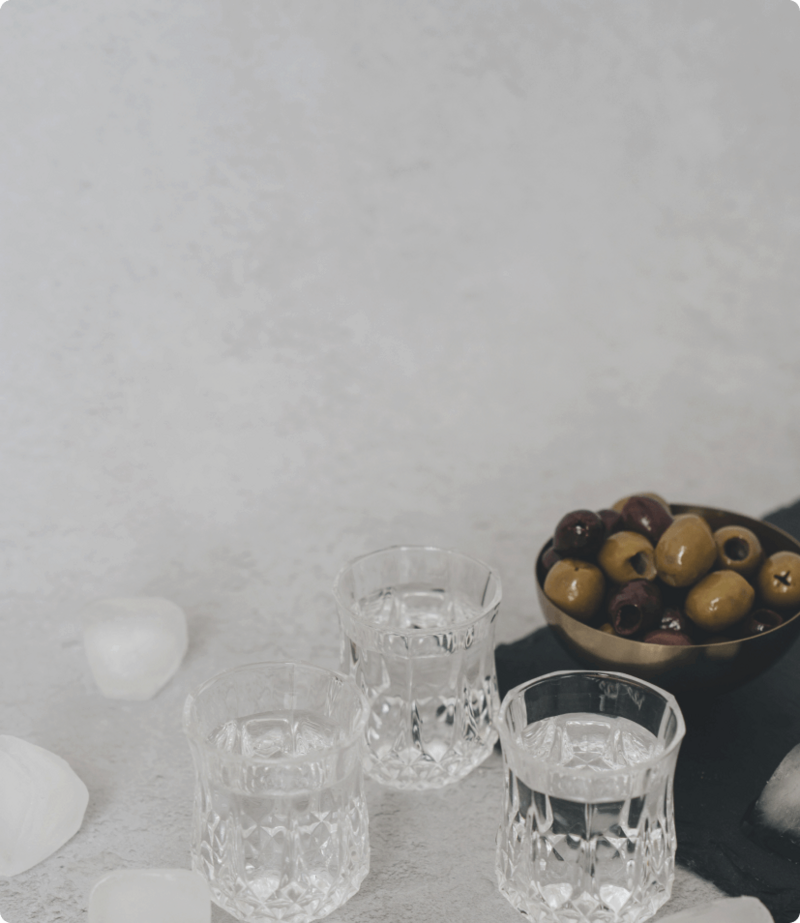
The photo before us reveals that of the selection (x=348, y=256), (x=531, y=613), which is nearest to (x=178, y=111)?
(x=348, y=256)

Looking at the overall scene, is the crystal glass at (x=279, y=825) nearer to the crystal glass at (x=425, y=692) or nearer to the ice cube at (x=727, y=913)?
the crystal glass at (x=425, y=692)

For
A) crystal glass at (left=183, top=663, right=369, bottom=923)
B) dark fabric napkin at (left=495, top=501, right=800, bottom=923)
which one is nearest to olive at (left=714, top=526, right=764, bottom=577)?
dark fabric napkin at (left=495, top=501, right=800, bottom=923)

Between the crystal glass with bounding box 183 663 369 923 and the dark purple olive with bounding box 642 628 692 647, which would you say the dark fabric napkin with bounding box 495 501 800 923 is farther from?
the crystal glass with bounding box 183 663 369 923

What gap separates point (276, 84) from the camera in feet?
3.85

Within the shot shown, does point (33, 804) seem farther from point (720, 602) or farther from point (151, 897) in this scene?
point (720, 602)

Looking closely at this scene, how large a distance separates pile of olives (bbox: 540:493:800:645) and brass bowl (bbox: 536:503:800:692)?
0.05 feet

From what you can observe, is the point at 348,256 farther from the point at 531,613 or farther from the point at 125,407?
the point at 531,613

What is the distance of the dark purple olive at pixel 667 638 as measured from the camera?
79cm

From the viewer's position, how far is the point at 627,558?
847 millimetres

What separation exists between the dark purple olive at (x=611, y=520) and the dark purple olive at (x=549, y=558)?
0.05 metres

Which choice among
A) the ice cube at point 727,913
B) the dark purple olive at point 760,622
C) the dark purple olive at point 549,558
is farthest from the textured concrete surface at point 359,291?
the ice cube at point 727,913

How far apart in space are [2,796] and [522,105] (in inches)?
37.2

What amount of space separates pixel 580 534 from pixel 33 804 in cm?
46

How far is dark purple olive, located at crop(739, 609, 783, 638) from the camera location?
2.65ft
